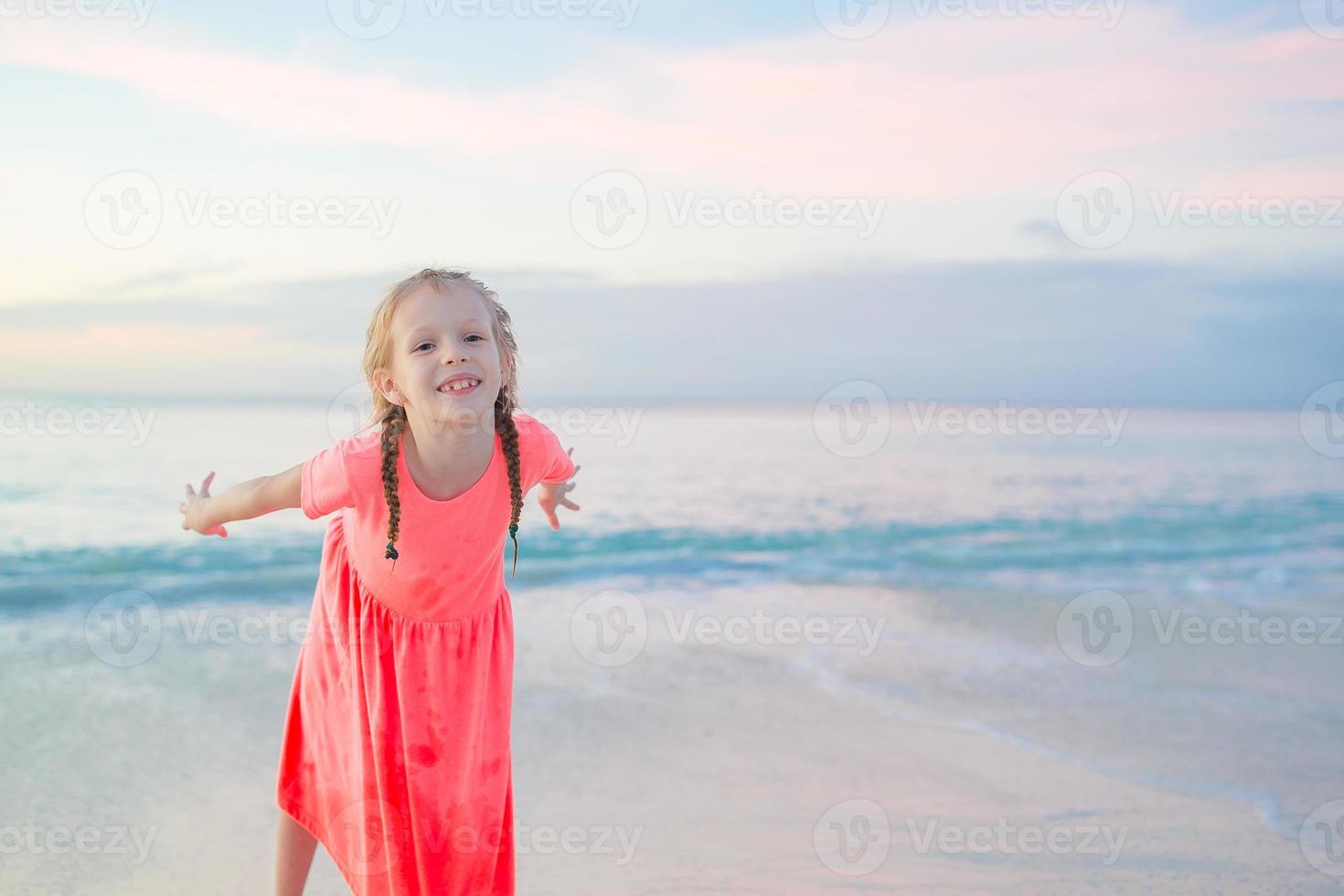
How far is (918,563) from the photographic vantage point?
8336 mm

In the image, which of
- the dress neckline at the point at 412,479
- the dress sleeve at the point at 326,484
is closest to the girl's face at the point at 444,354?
the dress neckline at the point at 412,479

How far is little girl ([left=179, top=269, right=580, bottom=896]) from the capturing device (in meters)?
2.41

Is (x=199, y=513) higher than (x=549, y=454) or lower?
lower

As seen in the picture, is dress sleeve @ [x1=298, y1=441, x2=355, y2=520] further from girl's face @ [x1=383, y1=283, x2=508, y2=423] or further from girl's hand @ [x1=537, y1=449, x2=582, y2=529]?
girl's hand @ [x1=537, y1=449, x2=582, y2=529]

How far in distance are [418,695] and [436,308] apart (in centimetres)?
94

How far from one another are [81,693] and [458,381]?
3486mm

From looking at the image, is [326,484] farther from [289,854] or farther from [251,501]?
[289,854]

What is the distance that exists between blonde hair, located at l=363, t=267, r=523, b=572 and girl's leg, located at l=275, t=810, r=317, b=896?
2.59 ft

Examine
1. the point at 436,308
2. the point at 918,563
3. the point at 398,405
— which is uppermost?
the point at 436,308

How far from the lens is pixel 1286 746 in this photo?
4.34 m

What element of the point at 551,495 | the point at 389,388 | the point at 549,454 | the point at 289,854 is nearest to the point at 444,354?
the point at 389,388

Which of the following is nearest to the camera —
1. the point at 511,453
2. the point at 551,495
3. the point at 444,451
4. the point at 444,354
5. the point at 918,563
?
the point at 444,354

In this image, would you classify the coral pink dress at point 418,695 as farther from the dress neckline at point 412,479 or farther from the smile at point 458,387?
the smile at point 458,387

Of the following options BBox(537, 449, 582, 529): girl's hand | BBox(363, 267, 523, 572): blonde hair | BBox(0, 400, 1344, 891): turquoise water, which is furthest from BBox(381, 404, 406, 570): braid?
BBox(0, 400, 1344, 891): turquoise water
